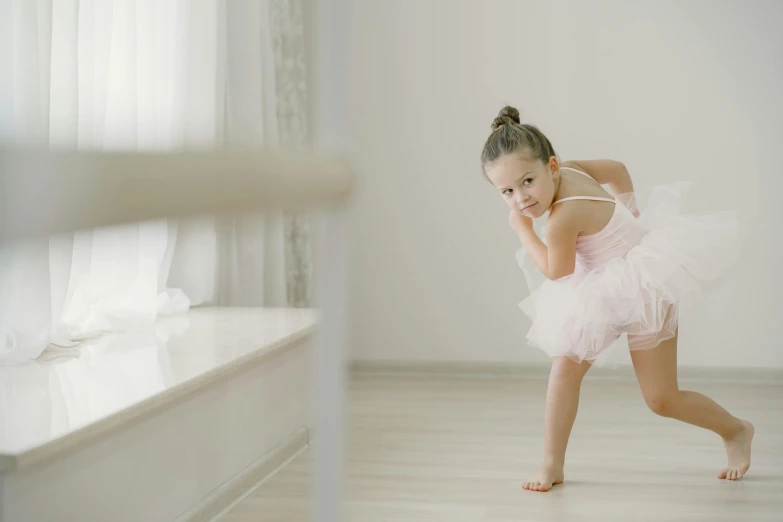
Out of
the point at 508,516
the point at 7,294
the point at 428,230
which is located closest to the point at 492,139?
the point at 508,516

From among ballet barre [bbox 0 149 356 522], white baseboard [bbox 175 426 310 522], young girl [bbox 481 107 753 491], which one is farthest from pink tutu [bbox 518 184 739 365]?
ballet barre [bbox 0 149 356 522]

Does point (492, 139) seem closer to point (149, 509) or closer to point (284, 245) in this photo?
point (149, 509)

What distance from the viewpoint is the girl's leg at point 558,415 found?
206cm

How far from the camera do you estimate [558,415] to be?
2072 millimetres

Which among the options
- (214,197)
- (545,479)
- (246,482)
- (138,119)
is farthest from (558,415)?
(214,197)

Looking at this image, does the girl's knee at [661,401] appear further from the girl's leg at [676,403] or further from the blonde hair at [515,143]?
the blonde hair at [515,143]

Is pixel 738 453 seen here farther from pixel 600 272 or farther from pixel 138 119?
pixel 138 119

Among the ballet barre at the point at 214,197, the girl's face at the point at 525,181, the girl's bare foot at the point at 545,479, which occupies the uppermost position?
the girl's face at the point at 525,181

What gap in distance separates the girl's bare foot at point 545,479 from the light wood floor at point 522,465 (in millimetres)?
17

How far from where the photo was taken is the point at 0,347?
171cm

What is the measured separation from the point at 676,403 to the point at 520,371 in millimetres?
1484

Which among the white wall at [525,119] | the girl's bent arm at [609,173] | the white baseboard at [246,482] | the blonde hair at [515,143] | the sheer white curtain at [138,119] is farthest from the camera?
the white wall at [525,119]

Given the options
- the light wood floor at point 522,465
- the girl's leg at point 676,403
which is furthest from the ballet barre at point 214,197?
the girl's leg at point 676,403

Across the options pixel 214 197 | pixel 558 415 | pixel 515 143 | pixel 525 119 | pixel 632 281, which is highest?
pixel 525 119
